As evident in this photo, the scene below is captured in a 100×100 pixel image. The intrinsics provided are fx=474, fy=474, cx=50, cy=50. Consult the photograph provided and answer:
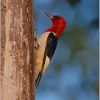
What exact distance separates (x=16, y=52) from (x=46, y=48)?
2.99 feet

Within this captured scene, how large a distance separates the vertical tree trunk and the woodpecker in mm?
551

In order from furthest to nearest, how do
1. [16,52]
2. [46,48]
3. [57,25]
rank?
[57,25]
[46,48]
[16,52]

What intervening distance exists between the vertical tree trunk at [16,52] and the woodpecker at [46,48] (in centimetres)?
55

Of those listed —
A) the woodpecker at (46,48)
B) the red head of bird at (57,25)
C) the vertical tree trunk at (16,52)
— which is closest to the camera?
the vertical tree trunk at (16,52)

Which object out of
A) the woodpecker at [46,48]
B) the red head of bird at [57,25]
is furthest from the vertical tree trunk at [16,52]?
the red head of bird at [57,25]

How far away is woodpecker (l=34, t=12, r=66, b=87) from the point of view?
3.63 meters

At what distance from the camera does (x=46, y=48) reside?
12.6 feet

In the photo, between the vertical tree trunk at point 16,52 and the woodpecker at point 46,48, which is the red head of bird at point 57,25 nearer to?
the woodpecker at point 46,48

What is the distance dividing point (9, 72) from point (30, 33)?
1.18 feet

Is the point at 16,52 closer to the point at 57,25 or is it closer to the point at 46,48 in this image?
the point at 46,48

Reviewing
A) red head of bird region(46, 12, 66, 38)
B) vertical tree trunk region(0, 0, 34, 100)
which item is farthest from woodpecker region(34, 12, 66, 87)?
vertical tree trunk region(0, 0, 34, 100)

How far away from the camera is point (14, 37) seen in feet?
9.62

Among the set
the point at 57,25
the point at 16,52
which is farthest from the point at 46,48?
the point at 16,52

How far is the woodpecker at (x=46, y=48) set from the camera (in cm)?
363
